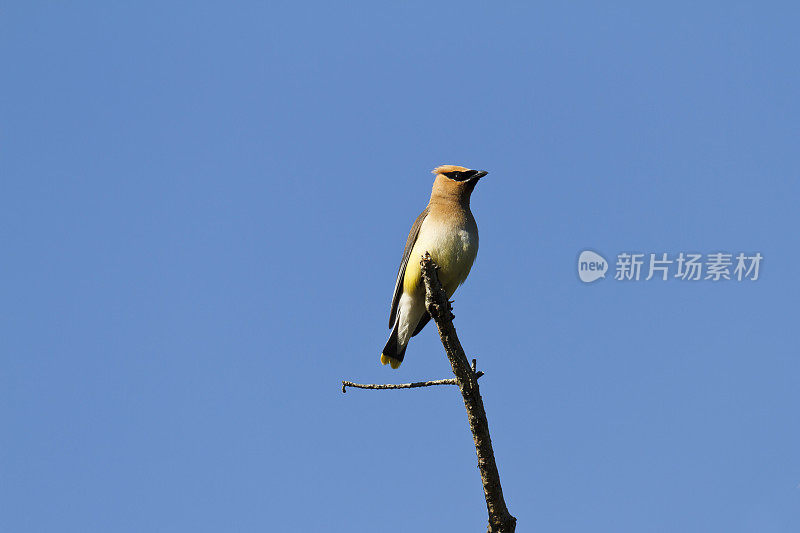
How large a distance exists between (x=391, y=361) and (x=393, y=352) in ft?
0.25

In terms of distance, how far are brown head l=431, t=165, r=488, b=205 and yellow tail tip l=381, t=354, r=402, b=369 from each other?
1.34m

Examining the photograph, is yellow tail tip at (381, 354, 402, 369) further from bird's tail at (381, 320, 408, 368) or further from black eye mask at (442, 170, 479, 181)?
black eye mask at (442, 170, 479, 181)

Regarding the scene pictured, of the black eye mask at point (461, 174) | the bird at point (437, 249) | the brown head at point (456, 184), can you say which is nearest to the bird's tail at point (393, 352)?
the bird at point (437, 249)

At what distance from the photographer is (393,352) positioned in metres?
7.47

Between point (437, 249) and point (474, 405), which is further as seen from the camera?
point (437, 249)

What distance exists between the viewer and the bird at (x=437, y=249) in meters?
6.92

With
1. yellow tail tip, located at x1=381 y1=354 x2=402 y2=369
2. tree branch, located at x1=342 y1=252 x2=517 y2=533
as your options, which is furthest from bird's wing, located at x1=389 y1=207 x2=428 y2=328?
tree branch, located at x1=342 y1=252 x2=517 y2=533

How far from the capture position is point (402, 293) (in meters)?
7.30

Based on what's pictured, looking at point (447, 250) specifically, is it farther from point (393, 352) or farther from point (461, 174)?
point (393, 352)

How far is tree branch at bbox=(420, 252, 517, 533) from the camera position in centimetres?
491

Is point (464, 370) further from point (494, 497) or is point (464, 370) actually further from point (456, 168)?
point (456, 168)

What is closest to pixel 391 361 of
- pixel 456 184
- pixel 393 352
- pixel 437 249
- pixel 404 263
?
pixel 393 352

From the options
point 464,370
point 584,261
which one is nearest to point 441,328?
point 464,370

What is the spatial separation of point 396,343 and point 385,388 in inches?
77.0
